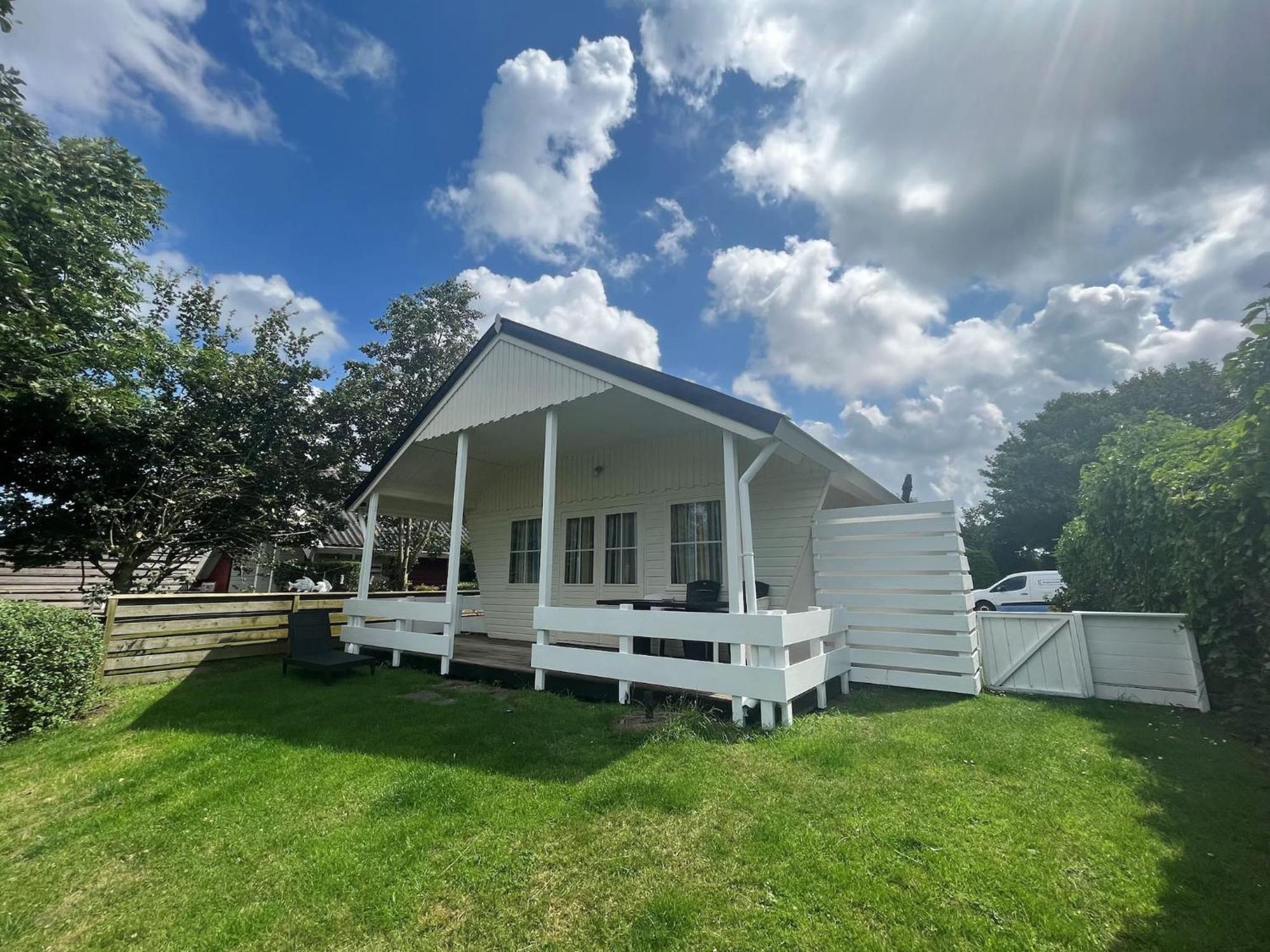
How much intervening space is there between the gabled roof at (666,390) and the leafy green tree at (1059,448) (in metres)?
24.3

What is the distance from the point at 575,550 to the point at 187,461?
8.88 m

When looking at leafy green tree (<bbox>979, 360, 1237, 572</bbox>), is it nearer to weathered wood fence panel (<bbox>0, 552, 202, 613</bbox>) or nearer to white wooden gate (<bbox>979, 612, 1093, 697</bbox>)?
white wooden gate (<bbox>979, 612, 1093, 697</bbox>)

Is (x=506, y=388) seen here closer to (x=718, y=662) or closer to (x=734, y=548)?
(x=734, y=548)

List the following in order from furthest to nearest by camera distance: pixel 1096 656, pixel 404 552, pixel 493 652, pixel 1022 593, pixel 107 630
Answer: pixel 1022 593, pixel 404 552, pixel 493 652, pixel 107 630, pixel 1096 656

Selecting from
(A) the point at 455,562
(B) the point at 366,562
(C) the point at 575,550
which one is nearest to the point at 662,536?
(C) the point at 575,550

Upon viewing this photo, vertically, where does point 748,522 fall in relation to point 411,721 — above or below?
above

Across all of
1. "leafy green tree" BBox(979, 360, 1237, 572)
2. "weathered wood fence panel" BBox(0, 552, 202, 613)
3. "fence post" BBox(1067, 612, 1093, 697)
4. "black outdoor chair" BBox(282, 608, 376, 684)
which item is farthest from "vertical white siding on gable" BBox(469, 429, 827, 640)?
"leafy green tree" BBox(979, 360, 1237, 572)

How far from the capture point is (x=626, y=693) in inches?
197

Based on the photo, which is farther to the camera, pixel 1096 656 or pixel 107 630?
pixel 107 630

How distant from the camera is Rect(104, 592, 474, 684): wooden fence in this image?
630cm

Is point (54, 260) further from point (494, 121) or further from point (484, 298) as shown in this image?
point (484, 298)

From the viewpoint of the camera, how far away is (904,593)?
580 centimetres

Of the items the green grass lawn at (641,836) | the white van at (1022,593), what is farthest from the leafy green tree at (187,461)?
the white van at (1022,593)

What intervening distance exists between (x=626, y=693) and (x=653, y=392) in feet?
10.4
